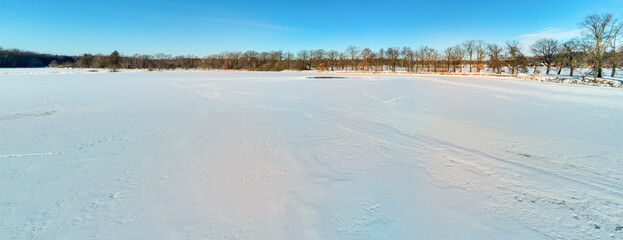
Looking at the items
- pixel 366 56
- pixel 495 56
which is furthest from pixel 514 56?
pixel 366 56

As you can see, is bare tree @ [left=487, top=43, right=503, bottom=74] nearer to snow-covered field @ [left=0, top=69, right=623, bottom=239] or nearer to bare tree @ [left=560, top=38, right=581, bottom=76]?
bare tree @ [left=560, top=38, right=581, bottom=76]

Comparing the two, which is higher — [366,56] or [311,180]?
[366,56]

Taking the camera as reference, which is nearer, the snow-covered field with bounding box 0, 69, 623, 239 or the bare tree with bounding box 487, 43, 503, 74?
the snow-covered field with bounding box 0, 69, 623, 239

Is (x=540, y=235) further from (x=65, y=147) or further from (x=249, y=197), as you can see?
(x=65, y=147)

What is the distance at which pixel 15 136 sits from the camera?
5.29 meters

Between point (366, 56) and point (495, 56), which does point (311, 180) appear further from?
point (366, 56)

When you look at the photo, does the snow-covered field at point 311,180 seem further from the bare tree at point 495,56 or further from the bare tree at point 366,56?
the bare tree at point 366,56

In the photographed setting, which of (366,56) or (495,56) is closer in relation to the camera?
(495,56)

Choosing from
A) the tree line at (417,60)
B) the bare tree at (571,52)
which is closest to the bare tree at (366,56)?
the tree line at (417,60)

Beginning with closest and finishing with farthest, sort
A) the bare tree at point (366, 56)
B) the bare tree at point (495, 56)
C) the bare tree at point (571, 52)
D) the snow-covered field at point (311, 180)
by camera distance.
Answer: the snow-covered field at point (311, 180), the bare tree at point (571, 52), the bare tree at point (495, 56), the bare tree at point (366, 56)

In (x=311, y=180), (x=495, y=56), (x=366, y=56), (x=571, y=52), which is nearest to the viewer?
(x=311, y=180)

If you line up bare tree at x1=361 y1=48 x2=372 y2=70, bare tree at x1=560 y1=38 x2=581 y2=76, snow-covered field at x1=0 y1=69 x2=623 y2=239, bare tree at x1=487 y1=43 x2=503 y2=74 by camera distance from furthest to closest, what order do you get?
bare tree at x1=361 y1=48 x2=372 y2=70
bare tree at x1=487 y1=43 x2=503 y2=74
bare tree at x1=560 y1=38 x2=581 y2=76
snow-covered field at x1=0 y1=69 x2=623 y2=239

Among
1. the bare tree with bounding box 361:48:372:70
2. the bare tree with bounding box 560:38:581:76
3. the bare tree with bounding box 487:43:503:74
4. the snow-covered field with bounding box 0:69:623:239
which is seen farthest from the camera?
the bare tree with bounding box 361:48:372:70

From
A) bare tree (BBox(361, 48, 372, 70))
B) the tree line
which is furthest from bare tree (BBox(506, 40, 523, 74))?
bare tree (BBox(361, 48, 372, 70))
